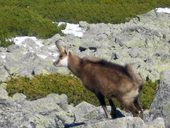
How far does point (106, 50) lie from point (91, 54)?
699mm

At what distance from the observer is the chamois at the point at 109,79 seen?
11969 millimetres

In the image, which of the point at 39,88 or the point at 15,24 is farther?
the point at 15,24

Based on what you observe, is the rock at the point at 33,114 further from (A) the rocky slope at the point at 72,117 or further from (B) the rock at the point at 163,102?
(B) the rock at the point at 163,102

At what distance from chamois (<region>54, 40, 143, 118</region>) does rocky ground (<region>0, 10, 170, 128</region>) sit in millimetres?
550

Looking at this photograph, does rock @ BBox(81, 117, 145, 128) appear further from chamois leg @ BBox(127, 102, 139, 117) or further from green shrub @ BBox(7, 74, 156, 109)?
green shrub @ BBox(7, 74, 156, 109)

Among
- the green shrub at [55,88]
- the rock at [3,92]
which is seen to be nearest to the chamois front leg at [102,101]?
the rock at [3,92]

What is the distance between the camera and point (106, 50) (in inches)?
1002

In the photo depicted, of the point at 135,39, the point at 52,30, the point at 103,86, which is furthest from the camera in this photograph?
the point at 52,30

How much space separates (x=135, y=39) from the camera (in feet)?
90.3

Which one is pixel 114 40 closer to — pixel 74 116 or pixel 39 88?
pixel 39 88

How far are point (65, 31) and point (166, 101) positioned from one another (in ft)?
66.4

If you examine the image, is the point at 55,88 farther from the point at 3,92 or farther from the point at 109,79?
the point at 109,79

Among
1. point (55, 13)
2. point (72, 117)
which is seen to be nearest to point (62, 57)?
point (72, 117)

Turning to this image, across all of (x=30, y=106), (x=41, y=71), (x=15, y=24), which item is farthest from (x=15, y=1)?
(x=30, y=106)
